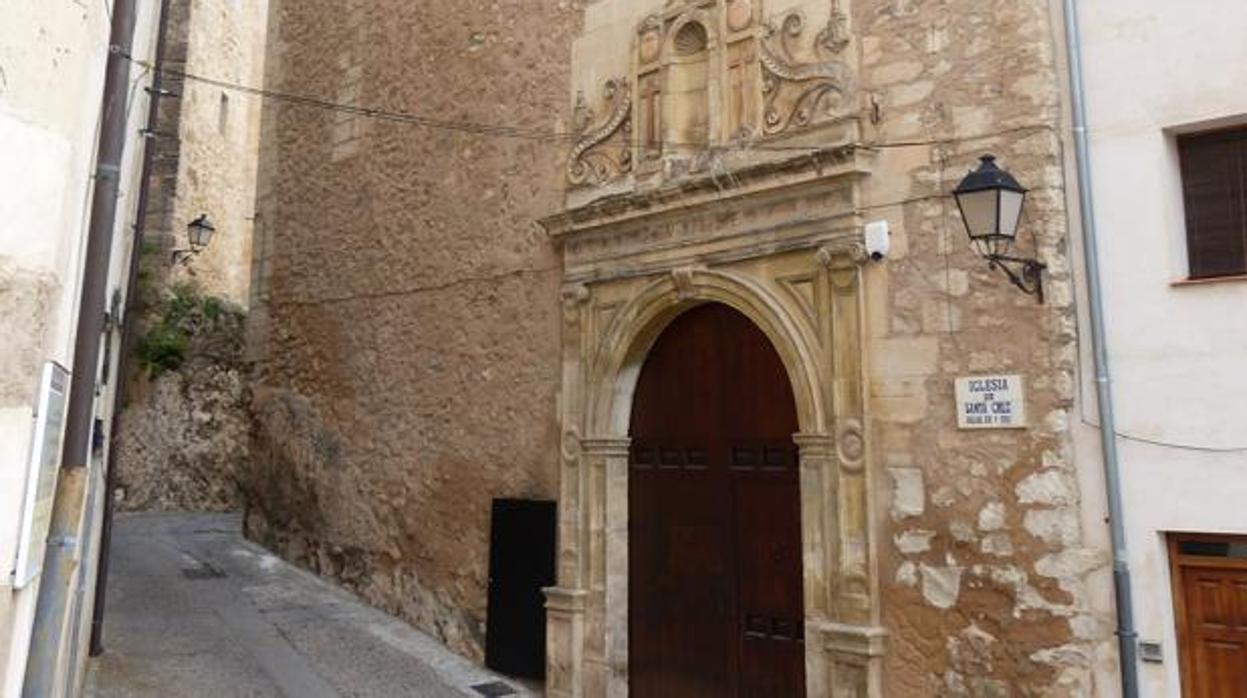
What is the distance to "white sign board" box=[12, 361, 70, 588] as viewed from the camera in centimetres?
187

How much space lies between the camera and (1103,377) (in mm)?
4164

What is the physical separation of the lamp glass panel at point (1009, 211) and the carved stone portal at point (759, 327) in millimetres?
891

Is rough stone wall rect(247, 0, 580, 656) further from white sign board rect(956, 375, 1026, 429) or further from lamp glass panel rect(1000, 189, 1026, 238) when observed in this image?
lamp glass panel rect(1000, 189, 1026, 238)

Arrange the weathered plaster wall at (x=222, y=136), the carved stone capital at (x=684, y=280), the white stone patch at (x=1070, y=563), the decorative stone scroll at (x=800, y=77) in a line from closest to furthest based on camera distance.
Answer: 1. the white stone patch at (x=1070, y=563)
2. the decorative stone scroll at (x=800, y=77)
3. the carved stone capital at (x=684, y=280)
4. the weathered plaster wall at (x=222, y=136)

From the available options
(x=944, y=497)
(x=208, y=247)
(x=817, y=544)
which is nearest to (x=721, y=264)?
(x=817, y=544)

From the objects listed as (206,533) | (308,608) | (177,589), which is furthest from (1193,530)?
(206,533)

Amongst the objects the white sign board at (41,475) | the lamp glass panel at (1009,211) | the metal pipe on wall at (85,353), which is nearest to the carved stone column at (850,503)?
the lamp glass panel at (1009,211)

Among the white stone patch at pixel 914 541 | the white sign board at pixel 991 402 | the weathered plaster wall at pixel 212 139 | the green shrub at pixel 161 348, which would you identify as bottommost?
the white stone patch at pixel 914 541

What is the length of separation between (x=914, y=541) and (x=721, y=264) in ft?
6.51

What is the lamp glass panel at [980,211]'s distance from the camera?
4.20 metres

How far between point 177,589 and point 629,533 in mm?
5024

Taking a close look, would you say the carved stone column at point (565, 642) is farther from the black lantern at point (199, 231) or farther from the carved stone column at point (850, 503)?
the black lantern at point (199, 231)

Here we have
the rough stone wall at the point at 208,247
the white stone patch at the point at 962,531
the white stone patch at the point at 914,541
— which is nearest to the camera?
the white stone patch at the point at 962,531

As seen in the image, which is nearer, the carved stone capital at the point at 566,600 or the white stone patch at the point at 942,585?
the white stone patch at the point at 942,585
